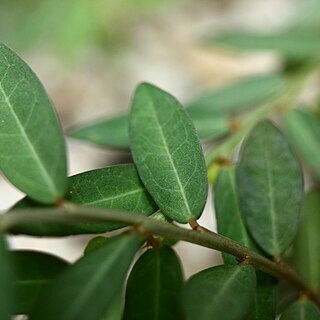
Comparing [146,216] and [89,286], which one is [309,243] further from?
[89,286]

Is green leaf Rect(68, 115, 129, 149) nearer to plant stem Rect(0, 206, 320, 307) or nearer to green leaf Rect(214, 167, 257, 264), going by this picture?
green leaf Rect(214, 167, 257, 264)

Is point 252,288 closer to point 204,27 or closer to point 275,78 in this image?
point 275,78

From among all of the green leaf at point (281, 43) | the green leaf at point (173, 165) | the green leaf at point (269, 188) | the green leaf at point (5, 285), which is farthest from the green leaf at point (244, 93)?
the green leaf at point (5, 285)

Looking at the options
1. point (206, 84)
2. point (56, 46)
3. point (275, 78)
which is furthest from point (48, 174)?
point (206, 84)

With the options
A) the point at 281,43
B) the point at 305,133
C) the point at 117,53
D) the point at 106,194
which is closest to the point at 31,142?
the point at 106,194

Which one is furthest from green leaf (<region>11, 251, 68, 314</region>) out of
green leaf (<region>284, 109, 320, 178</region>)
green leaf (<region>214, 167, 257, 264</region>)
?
green leaf (<region>284, 109, 320, 178</region>)

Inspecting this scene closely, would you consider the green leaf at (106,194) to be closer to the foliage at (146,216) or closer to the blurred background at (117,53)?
the foliage at (146,216)

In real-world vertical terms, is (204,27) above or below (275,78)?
above
